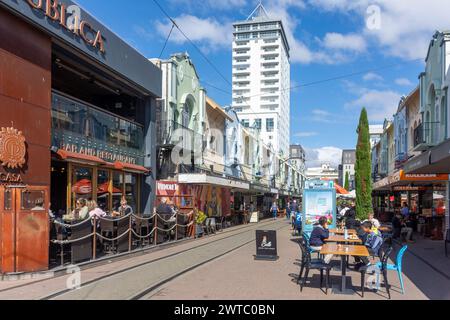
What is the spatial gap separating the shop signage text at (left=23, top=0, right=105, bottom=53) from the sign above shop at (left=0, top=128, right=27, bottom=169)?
305 cm

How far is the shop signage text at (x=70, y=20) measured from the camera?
1195 cm

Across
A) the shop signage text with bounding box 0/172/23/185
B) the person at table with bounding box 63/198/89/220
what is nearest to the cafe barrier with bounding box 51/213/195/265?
the person at table with bounding box 63/198/89/220

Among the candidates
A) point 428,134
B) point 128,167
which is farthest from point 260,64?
point 128,167

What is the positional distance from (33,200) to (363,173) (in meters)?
16.6

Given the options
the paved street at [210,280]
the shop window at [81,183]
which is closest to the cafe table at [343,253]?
the paved street at [210,280]

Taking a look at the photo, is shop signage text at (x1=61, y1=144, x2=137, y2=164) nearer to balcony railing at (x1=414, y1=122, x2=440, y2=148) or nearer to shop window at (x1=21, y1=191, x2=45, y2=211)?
shop window at (x1=21, y1=191, x2=45, y2=211)

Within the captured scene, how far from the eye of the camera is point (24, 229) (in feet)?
33.2

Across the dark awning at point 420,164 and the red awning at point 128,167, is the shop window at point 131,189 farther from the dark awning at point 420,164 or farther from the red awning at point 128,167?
the dark awning at point 420,164

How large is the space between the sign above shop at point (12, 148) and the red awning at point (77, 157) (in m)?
1.98

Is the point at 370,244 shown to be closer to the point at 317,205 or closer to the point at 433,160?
the point at 433,160

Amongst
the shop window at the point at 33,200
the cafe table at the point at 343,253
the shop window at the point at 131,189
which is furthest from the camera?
the shop window at the point at 131,189

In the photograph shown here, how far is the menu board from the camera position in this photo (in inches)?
762
